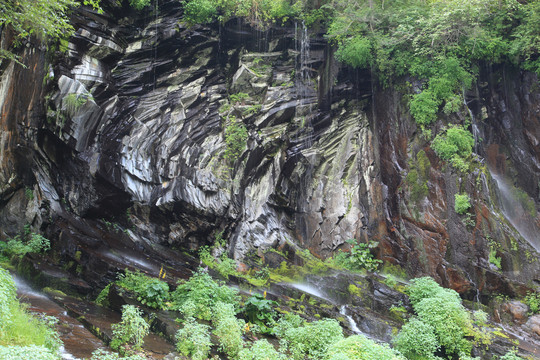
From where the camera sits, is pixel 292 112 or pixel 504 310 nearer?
pixel 504 310

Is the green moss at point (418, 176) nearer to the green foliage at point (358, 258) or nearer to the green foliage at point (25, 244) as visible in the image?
the green foliage at point (358, 258)

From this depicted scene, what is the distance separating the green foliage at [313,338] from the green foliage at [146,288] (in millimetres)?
3147

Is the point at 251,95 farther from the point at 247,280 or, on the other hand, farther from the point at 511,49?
the point at 511,49

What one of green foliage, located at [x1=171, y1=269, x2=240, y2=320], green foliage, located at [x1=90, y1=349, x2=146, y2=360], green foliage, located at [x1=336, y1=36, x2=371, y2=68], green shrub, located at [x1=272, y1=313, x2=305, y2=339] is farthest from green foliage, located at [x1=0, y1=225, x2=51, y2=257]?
green foliage, located at [x1=336, y1=36, x2=371, y2=68]

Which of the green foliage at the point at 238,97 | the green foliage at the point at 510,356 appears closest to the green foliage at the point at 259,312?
the green foliage at the point at 510,356

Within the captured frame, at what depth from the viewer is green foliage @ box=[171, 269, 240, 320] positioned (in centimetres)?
909

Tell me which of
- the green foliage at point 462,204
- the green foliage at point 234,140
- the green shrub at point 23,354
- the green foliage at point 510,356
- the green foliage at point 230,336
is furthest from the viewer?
the green foliage at point 234,140

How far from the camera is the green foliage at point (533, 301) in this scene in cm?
1144

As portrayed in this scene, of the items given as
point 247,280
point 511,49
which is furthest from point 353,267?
point 511,49

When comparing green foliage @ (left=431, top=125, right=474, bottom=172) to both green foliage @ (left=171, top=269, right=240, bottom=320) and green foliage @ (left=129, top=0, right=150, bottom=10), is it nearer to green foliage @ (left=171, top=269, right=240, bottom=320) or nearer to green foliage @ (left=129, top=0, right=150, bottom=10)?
green foliage @ (left=171, top=269, right=240, bottom=320)

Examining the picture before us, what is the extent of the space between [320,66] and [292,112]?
2.65 meters

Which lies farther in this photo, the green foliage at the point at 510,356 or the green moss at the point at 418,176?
the green moss at the point at 418,176

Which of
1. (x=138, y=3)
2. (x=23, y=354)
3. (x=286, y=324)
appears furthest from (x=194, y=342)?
(x=138, y=3)

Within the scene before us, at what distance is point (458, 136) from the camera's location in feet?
44.8
